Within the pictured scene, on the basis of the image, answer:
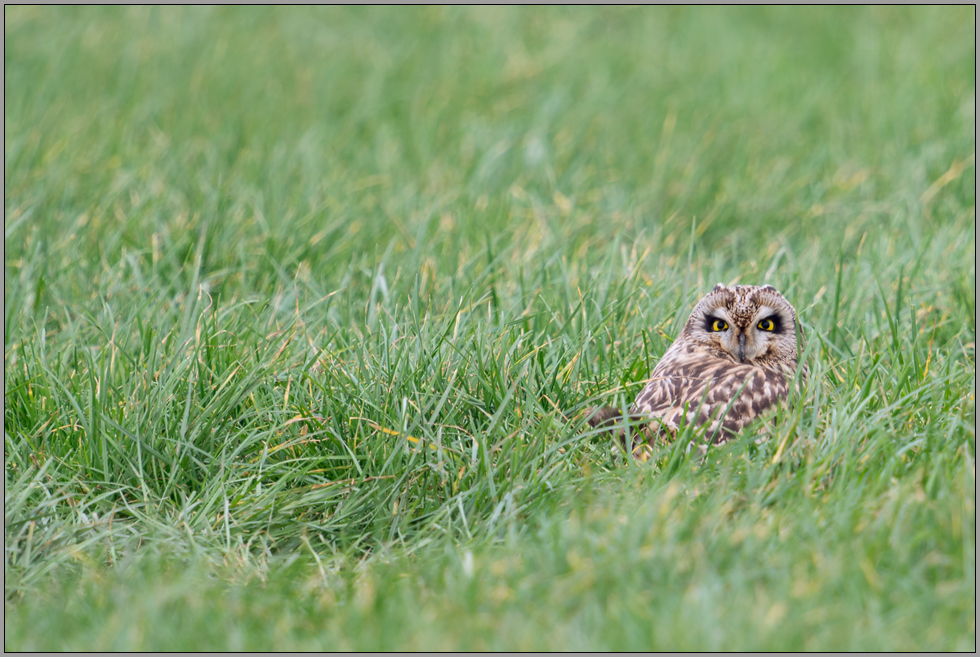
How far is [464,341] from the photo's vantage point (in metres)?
3.73

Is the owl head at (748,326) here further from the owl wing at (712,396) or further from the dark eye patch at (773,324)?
the owl wing at (712,396)

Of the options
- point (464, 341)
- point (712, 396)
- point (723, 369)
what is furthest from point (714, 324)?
point (464, 341)

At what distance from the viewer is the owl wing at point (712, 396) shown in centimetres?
332

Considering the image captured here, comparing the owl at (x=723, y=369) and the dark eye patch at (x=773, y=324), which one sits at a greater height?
the dark eye patch at (x=773, y=324)

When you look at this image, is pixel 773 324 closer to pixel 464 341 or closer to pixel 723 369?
pixel 723 369

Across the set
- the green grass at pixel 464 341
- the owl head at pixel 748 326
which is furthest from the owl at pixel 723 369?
the green grass at pixel 464 341

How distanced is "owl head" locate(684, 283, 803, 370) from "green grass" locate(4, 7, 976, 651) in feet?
0.61

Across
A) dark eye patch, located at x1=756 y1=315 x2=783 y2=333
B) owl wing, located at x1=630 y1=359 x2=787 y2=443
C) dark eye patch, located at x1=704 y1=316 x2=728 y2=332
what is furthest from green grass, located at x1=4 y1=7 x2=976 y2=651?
dark eye patch, located at x1=704 y1=316 x2=728 y2=332

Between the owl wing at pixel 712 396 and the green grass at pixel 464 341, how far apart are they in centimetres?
11

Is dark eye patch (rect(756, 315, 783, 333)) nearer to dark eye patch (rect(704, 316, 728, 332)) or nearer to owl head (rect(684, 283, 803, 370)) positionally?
owl head (rect(684, 283, 803, 370))

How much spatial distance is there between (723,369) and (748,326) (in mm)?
235

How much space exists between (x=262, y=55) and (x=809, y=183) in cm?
442

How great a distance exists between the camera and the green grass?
103 inches

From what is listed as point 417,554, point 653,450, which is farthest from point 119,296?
point 653,450
